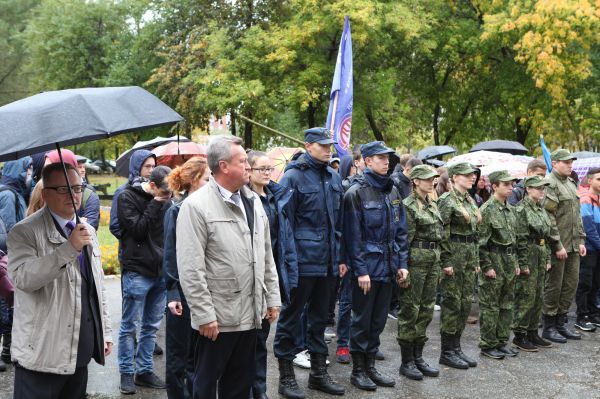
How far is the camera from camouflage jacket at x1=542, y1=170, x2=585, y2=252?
859 centimetres

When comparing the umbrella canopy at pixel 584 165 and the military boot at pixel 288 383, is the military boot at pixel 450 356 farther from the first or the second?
the umbrella canopy at pixel 584 165

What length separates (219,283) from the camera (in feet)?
13.6

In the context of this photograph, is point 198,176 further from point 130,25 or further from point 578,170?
point 130,25

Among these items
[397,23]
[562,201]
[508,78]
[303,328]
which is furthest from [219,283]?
[508,78]

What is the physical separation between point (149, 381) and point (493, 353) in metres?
3.74

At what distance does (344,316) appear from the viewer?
749 centimetres

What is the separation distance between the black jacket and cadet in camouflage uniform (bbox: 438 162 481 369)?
2952 mm

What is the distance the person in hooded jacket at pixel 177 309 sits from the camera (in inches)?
194

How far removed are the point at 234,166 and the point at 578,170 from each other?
9446 mm

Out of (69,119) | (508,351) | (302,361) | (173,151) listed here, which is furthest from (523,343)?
(69,119)

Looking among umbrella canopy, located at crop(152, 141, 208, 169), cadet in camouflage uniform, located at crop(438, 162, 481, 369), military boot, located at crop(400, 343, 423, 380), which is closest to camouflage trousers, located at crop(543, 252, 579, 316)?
cadet in camouflage uniform, located at crop(438, 162, 481, 369)

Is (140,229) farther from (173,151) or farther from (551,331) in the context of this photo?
(551,331)

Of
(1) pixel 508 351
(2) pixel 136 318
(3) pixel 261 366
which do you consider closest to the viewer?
(3) pixel 261 366

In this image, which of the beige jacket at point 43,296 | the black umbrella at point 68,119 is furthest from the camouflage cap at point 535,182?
the beige jacket at point 43,296
